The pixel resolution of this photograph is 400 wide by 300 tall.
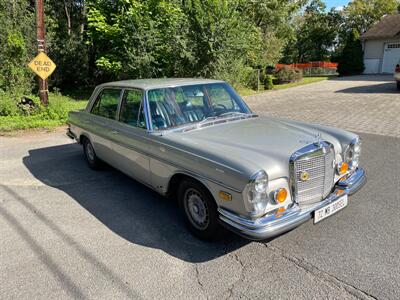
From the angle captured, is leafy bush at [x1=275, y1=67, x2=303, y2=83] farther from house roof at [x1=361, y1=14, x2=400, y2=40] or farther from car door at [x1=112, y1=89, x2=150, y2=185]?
car door at [x1=112, y1=89, x2=150, y2=185]

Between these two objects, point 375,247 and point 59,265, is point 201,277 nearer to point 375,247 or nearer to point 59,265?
point 59,265

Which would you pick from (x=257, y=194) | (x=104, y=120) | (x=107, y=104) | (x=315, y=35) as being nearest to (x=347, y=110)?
(x=107, y=104)

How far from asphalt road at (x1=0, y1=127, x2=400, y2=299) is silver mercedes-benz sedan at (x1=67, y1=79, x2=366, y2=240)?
1.26ft

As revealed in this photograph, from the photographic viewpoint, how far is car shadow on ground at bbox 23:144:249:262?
3.27m

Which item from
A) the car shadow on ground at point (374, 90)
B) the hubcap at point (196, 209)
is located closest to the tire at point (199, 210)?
the hubcap at point (196, 209)

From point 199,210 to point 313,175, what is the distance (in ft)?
4.00

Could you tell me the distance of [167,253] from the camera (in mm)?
3154

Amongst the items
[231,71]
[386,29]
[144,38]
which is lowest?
Result: [231,71]

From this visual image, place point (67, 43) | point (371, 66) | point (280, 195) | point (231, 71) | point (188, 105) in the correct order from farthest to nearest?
1. point (371, 66)
2. point (67, 43)
3. point (231, 71)
4. point (188, 105)
5. point (280, 195)

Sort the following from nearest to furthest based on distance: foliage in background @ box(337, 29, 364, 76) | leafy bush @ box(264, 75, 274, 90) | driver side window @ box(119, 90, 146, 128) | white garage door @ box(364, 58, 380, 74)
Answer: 1. driver side window @ box(119, 90, 146, 128)
2. leafy bush @ box(264, 75, 274, 90)
3. foliage in background @ box(337, 29, 364, 76)
4. white garage door @ box(364, 58, 380, 74)

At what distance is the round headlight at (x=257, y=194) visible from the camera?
2.63 meters

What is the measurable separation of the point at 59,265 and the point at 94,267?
13.9 inches

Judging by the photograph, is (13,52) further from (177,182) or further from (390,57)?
(390,57)

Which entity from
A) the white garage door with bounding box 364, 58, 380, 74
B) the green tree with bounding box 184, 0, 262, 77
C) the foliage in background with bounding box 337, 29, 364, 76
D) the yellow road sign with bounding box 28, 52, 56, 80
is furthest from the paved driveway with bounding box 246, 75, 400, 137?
the white garage door with bounding box 364, 58, 380, 74
